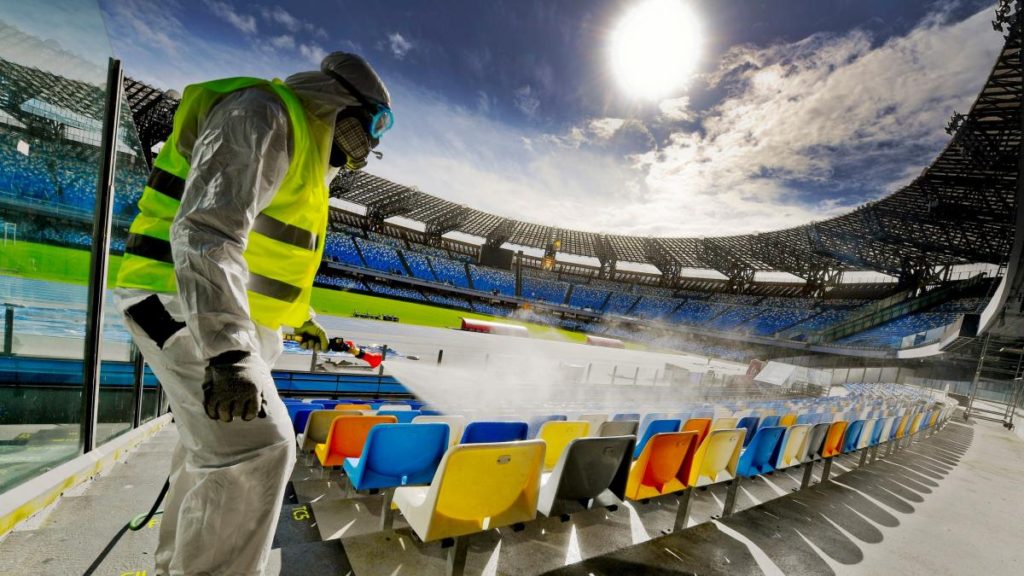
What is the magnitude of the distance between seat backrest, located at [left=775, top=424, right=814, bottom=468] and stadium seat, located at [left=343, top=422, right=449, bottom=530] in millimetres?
3121

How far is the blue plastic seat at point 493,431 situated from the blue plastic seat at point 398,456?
1.59ft

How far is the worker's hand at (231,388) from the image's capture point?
47.6 inches

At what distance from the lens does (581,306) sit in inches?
1704

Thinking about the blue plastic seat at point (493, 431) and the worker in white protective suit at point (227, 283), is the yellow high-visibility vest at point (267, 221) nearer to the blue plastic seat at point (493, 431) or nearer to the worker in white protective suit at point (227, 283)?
the worker in white protective suit at point (227, 283)

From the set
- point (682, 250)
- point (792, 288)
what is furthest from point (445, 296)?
point (792, 288)

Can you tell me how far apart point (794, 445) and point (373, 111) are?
4542mm

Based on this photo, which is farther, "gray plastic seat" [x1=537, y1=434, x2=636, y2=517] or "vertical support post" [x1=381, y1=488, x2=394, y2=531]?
"vertical support post" [x1=381, y1=488, x2=394, y2=531]

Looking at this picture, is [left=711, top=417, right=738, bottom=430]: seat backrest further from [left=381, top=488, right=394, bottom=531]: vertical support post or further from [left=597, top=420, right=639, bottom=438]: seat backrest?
[left=381, top=488, right=394, bottom=531]: vertical support post

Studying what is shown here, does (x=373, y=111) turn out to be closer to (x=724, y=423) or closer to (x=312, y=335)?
(x=312, y=335)

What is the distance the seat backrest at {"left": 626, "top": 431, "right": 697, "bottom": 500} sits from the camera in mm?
2631

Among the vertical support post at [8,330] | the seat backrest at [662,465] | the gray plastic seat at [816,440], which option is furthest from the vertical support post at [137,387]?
the gray plastic seat at [816,440]

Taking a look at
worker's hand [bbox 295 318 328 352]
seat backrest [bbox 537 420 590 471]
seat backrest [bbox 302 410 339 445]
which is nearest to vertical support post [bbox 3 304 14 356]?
worker's hand [bbox 295 318 328 352]

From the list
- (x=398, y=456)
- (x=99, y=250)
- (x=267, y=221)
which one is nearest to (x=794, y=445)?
(x=398, y=456)

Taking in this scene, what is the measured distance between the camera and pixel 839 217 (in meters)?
23.7
